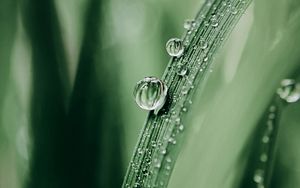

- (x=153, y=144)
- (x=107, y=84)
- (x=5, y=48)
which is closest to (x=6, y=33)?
(x=5, y=48)

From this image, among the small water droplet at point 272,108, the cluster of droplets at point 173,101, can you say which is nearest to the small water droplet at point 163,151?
the cluster of droplets at point 173,101

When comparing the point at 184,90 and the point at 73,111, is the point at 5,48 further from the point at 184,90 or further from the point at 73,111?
the point at 184,90

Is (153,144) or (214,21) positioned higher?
(214,21)

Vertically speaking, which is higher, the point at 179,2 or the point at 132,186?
the point at 179,2

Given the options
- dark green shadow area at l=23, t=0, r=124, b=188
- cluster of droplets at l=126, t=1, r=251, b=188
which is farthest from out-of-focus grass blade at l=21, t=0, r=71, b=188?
cluster of droplets at l=126, t=1, r=251, b=188

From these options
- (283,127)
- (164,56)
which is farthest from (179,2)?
(283,127)

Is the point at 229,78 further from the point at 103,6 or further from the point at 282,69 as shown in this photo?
the point at 103,6

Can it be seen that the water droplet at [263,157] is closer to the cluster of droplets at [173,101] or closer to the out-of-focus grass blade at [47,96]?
the cluster of droplets at [173,101]

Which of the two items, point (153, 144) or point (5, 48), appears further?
point (5, 48)
